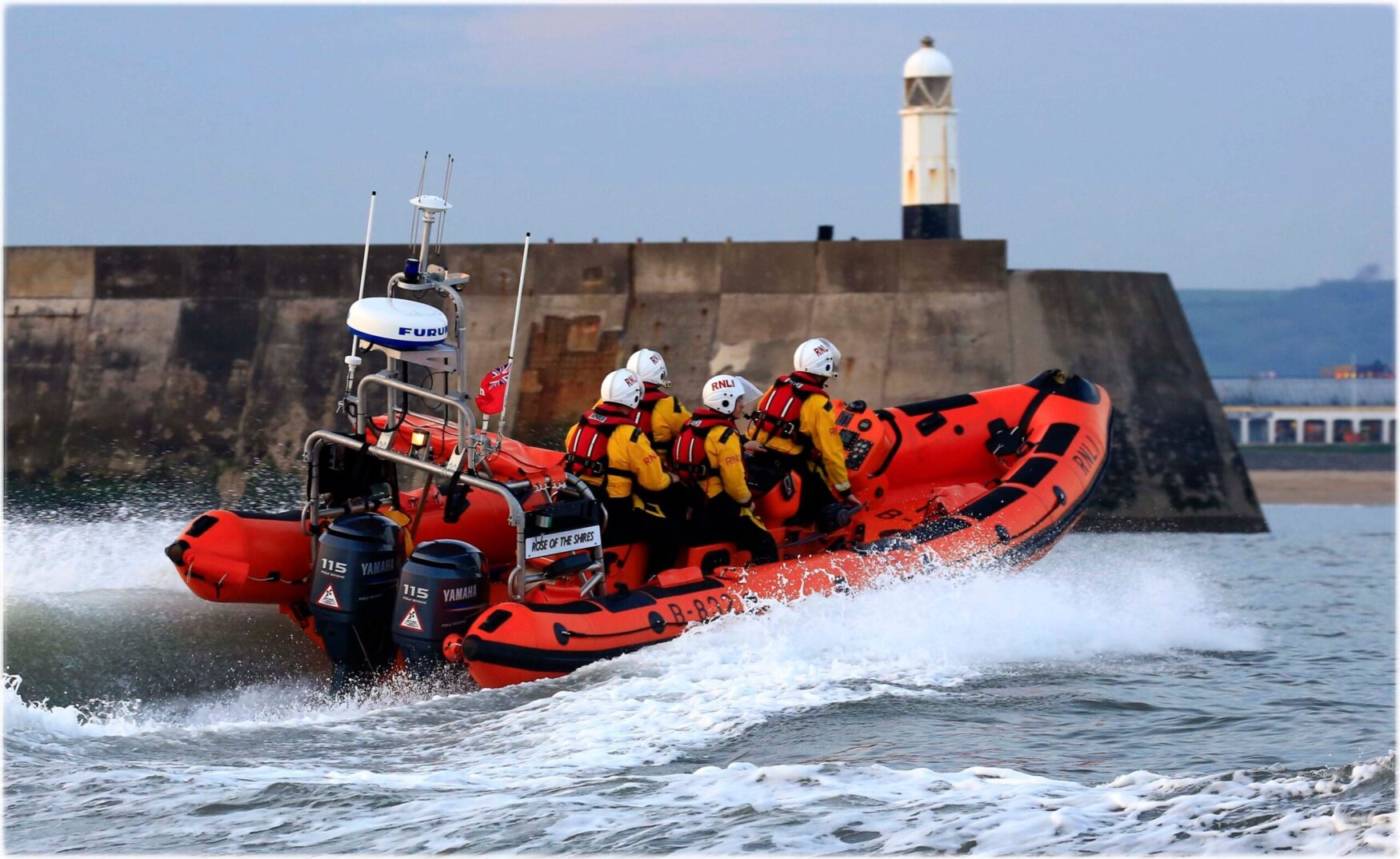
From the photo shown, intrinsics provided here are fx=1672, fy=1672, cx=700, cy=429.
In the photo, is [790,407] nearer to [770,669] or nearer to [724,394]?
[724,394]

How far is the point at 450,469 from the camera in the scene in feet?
19.9

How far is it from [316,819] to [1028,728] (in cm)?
250

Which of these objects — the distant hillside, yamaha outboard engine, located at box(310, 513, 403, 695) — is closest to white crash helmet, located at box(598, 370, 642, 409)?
yamaha outboard engine, located at box(310, 513, 403, 695)

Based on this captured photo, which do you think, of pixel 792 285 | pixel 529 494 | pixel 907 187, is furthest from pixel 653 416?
pixel 907 187

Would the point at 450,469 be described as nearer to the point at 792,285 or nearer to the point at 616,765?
the point at 616,765

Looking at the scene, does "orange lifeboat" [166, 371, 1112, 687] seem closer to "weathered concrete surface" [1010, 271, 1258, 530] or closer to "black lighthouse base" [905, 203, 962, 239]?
"weathered concrete surface" [1010, 271, 1258, 530]

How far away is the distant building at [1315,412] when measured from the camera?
37750 millimetres

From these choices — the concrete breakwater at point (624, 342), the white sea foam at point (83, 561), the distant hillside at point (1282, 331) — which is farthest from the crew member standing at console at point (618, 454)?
the distant hillside at point (1282, 331)

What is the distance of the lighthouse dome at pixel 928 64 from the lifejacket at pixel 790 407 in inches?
385

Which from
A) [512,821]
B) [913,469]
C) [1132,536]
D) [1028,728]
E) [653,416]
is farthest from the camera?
[1132,536]

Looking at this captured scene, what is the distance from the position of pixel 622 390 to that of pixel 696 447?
47 cm

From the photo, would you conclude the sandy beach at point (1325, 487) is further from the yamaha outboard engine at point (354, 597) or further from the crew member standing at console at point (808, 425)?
the yamaha outboard engine at point (354, 597)

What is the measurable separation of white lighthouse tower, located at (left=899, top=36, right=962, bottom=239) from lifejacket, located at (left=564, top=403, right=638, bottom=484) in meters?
9.68

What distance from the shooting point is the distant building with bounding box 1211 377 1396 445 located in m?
37.8
